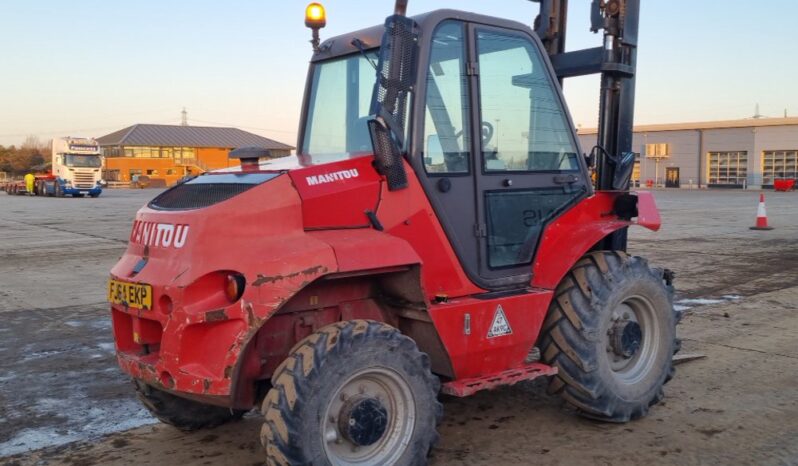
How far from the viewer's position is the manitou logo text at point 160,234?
11.5ft

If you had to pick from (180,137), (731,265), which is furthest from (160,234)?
(180,137)

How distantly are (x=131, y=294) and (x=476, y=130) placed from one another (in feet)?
6.77

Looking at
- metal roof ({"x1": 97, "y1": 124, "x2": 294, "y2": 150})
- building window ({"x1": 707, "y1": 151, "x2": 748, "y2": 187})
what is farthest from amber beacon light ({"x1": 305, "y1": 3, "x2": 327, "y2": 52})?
metal roof ({"x1": 97, "y1": 124, "x2": 294, "y2": 150})

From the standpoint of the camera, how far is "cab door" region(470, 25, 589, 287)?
4.24m

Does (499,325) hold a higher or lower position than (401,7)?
lower

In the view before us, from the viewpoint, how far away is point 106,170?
243 feet

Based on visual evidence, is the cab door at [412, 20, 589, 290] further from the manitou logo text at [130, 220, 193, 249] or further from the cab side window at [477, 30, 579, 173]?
the manitou logo text at [130, 220, 193, 249]

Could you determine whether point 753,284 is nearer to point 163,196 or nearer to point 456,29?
point 456,29

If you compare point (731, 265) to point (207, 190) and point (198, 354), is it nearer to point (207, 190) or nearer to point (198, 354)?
point (207, 190)

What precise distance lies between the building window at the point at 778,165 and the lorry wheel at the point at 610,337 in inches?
2294

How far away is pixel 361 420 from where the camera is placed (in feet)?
11.4

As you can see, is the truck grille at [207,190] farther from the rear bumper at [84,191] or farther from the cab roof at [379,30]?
the rear bumper at [84,191]

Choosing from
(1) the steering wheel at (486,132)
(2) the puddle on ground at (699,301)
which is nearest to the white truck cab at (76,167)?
(2) the puddle on ground at (699,301)

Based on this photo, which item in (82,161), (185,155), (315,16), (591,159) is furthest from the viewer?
(185,155)
